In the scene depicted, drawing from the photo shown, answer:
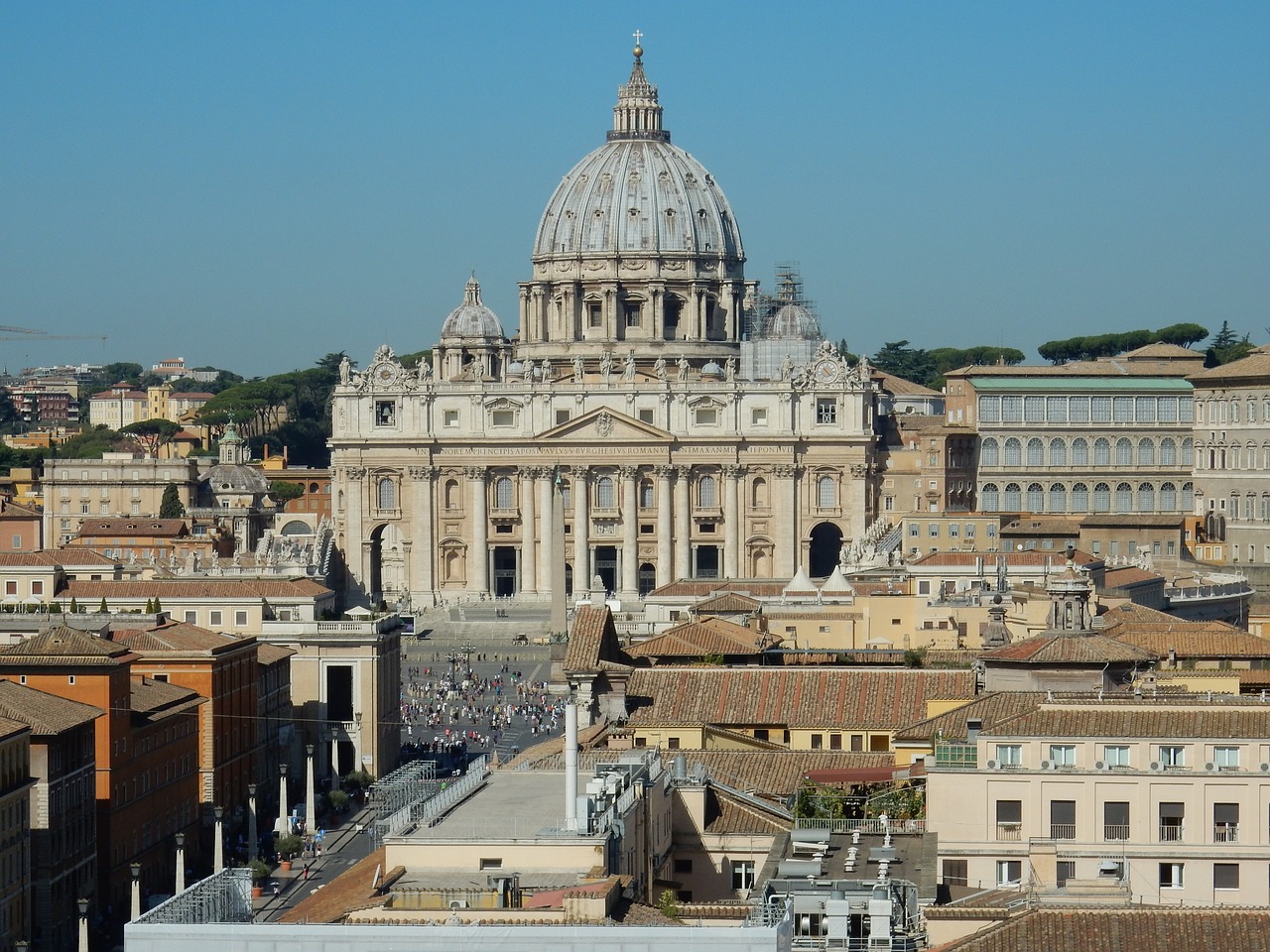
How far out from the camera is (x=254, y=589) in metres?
83.1

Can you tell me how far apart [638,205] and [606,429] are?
1026 inches

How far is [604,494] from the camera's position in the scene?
13925 centimetres

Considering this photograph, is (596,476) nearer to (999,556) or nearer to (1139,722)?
(999,556)

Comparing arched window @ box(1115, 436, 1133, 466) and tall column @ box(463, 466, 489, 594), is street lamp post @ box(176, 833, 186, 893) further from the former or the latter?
arched window @ box(1115, 436, 1133, 466)

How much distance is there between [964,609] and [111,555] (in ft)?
196

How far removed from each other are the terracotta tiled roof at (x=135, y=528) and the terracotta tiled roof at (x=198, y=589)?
103ft

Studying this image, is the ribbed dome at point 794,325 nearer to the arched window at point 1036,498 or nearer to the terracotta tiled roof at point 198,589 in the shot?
the arched window at point 1036,498

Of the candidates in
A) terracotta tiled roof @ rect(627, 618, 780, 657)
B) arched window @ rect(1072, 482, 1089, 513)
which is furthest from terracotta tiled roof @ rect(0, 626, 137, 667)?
arched window @ rect(1072, 482, 1089, 513)

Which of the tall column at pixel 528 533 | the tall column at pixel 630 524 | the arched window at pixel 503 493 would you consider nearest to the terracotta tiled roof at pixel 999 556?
the tall column at pixel 630 524

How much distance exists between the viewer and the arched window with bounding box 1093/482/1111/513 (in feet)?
436

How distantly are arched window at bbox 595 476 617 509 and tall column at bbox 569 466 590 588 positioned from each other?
1.00 meters

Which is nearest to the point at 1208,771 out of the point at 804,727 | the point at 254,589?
the point at 804,727

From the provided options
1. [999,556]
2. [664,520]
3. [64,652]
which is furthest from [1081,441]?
[64,652]

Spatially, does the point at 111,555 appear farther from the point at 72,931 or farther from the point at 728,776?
the point at 728,776
